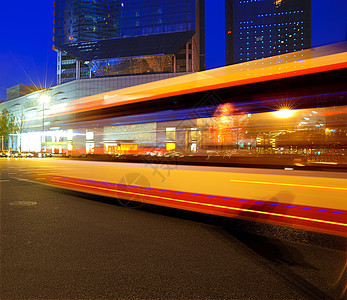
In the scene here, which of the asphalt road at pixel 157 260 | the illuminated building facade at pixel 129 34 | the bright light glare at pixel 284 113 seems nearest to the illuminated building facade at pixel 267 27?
the illuminated building facade at pixel 129 34

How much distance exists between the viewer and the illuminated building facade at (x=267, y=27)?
318 ft

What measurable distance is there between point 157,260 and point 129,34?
66.3 meters

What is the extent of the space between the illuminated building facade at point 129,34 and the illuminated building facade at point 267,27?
38.5 meters

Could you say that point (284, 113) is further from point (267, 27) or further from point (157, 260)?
point (267, 27)

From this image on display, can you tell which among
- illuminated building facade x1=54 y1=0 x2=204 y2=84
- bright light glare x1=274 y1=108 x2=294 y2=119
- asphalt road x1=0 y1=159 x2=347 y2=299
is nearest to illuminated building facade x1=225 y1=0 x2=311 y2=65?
illuminated building facade x1=54 y1=0 x2=204 y2=84

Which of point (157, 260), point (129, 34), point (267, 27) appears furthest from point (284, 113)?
point (267, 27)

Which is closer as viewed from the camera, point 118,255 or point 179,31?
point 118,255

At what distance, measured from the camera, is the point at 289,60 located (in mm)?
4004

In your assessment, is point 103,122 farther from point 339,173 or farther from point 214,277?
point 339,173

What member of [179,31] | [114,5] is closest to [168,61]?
[179,31]

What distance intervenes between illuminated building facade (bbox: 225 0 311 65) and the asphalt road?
94.3 metres

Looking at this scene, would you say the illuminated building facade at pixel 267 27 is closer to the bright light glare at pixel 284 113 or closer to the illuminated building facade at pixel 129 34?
the illuminated building facade at pixel 129 34

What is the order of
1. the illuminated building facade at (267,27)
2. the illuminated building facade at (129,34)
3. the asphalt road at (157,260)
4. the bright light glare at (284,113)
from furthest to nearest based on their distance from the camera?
the illuminated building facade at (267,27), the illuminated building facade at (129,34), the bright light glare at (284,113), the asphalt road at (157,260)

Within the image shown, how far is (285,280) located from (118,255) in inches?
87.5
